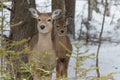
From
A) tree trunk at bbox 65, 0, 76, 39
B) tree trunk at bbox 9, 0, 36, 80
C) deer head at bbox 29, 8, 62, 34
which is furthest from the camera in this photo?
tree trunk at bbox 65, 0, 76, 39

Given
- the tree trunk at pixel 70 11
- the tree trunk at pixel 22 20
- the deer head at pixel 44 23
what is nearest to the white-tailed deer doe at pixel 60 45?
the tree trunk at pixel 22 20

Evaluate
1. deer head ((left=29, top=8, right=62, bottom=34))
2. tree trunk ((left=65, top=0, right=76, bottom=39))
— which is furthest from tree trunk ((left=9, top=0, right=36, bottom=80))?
tree trunk ((left=65, top=0, right=76, bottom=39))

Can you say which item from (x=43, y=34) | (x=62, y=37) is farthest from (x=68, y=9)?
(x=43, y=34)

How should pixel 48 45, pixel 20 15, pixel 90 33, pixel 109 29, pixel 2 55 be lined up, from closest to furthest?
pixel 2 55, pixel 48 45, pixel 20 15, pixel 90 33, pixel 109 29

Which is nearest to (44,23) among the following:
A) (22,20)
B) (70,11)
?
(22,20)

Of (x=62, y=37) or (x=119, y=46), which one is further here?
(x=119, y=46)

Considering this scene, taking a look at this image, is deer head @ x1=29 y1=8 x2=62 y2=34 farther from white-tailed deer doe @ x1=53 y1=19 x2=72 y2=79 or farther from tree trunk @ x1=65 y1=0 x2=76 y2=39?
tree trunk @ x1=65 y1=0 x2=76 y2=39

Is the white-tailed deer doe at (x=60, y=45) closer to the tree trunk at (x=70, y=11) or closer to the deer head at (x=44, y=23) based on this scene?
the deer head at (x=44, y=23)

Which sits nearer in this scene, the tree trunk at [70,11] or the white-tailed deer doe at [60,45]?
the white-tailed deer doe at [60,45]

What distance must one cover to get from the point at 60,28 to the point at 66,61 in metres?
0.72

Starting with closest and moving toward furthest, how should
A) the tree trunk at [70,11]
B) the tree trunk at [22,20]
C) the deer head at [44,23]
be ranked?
the deer head at [44,23], the tree trunk at [22,20], the tree trunk at [70,11]

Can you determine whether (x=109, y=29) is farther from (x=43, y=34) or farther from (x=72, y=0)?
(x=43, y=34)

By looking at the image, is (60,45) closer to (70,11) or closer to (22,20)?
(22,20)

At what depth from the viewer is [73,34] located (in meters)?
13.7
